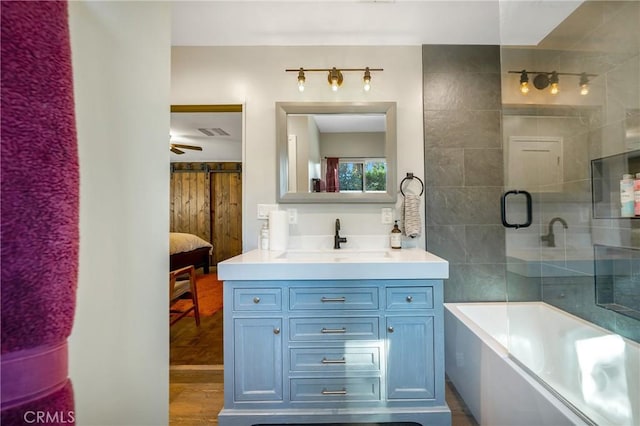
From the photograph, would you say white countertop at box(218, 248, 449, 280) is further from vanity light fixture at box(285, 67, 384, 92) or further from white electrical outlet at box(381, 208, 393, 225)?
vanity light fixture at box(285, 67, 384, 92)

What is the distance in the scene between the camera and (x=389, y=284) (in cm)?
131

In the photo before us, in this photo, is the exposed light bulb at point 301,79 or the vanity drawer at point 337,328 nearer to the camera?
the vanity drawer at point 337,328

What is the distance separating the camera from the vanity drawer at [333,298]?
130 cm

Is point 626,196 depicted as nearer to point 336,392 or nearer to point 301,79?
point 336,392

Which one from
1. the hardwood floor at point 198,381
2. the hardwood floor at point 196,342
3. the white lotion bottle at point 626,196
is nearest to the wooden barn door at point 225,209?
the hardwood floor at point 196,342

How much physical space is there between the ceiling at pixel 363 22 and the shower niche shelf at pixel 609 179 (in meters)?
0.89

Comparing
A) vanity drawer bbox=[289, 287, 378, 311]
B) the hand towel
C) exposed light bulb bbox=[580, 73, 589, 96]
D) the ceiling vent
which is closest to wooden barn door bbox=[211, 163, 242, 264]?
the ceiling vent

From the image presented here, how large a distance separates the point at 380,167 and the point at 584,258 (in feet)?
4.30

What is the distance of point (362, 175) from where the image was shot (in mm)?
1863

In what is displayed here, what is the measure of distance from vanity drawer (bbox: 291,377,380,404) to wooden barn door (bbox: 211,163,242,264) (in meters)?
5.05

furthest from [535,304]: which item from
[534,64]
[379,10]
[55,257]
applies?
[55,257]

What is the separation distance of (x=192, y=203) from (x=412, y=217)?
5.60 metres

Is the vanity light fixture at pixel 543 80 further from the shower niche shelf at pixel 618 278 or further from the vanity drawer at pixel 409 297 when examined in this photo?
the vanity drawer at pixel 409 297

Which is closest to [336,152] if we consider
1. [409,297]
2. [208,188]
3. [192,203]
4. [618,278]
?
[409,297]
